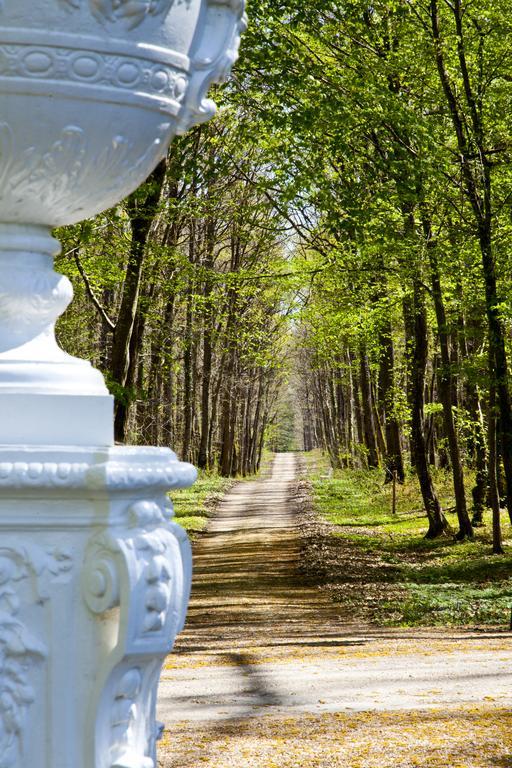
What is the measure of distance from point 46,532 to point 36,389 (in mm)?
338

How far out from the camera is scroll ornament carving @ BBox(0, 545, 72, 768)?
2.18m

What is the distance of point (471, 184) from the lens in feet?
44.8

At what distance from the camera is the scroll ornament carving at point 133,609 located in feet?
7.06

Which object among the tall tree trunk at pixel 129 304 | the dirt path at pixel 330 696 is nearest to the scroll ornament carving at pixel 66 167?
the dirt path at pixel 330 696

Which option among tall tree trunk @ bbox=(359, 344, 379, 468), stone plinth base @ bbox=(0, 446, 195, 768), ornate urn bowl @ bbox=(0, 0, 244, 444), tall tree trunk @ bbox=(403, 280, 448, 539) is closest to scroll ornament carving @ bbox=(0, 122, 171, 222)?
ornate urn bowl @ bbox=(0, 0, 244, 444)

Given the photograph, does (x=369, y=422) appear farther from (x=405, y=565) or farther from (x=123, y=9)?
(x=123, y=9)

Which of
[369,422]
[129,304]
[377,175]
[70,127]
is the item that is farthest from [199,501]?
[70,127]

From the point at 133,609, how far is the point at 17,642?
28 centimetres

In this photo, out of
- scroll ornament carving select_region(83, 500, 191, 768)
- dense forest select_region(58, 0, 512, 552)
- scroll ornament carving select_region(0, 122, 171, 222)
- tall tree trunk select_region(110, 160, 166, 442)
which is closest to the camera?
scroll ornament carving select_region(83, 500, 191, 768)

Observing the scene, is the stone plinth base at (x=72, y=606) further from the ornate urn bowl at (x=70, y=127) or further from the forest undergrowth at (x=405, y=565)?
the forest undergrowth at (x=405, y=565)

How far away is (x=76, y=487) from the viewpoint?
217cm

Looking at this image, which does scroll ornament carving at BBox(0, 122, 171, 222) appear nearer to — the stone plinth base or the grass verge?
the stone plinth base

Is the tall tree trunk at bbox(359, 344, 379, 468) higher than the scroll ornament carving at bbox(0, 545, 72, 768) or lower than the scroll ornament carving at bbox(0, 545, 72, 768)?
higher

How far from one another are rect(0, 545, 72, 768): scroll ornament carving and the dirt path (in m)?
2.71
